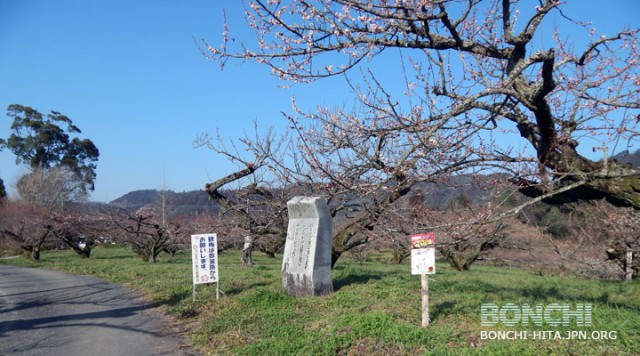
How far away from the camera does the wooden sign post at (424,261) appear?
6.01 metres

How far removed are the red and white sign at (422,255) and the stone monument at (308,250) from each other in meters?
2.94

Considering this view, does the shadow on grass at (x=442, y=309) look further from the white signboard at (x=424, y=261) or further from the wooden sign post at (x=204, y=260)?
the wooden sign post at (x=204, y=260)

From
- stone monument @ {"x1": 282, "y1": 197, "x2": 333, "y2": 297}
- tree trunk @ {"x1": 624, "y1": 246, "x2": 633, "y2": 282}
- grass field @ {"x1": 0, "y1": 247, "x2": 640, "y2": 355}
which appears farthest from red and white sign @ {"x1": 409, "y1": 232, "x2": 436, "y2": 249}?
tree trunk @ {"x1": 624, "y1": 246, "x2": 633, "y2": 282}

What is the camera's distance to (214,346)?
6.71m

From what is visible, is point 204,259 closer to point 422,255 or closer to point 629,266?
point 422,255

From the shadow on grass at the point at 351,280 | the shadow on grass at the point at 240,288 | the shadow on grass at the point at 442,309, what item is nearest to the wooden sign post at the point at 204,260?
the shadow on grass at the point at 240,288

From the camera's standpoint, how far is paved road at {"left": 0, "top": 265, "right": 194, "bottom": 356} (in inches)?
267

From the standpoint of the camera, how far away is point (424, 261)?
6348 mm

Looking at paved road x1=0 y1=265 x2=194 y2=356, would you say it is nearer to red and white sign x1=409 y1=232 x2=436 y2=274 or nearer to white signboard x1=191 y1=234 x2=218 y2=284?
white signboard x1=191 y1=234 x2=218 y2=284

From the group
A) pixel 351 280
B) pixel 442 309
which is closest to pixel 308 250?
pixel 351 280

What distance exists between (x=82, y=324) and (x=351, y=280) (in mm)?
5514

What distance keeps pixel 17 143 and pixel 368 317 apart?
171 ft

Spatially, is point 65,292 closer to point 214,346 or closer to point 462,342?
point 214,346

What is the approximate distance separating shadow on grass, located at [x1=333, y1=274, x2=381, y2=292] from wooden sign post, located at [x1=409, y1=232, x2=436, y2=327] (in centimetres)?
361
